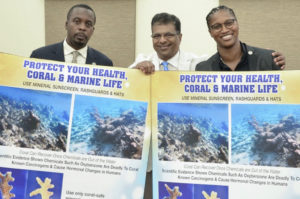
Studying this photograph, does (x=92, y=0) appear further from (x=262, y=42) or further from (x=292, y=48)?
(x=292, y=48)

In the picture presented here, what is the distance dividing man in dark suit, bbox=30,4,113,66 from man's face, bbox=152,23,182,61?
0.45 meters

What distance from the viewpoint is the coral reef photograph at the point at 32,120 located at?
6.69 ft

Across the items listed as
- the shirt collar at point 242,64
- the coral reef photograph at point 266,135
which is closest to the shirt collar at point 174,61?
the shirt collar at point 242,64

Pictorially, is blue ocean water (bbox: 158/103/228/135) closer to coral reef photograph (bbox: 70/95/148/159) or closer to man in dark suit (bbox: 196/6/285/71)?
coral reef photograph (bbox: 70/95/148/159)

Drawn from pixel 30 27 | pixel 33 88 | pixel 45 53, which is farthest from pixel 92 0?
pixel 33 88

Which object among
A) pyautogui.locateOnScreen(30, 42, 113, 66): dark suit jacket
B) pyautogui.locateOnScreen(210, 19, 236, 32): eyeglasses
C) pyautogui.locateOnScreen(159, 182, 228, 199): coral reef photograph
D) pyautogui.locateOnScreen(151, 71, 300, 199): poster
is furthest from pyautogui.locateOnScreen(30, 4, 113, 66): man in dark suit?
pyautogui.locateOnScreen(159, 182, 228, 199): coral reef photograph

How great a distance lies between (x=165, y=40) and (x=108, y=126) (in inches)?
32.9

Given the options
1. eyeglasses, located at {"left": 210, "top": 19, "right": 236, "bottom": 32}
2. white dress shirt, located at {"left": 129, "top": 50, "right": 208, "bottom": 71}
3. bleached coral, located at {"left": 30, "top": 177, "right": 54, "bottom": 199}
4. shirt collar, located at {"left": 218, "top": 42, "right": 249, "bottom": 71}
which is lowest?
bleached coral, located at {"left": 30, "top": 177, "right": 54, "bottom": 199}

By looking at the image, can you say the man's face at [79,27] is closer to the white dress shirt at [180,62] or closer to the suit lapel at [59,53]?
the suit lapel at [59,53]

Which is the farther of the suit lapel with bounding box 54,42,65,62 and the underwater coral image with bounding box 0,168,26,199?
the suit lapel with bounding box 54,42,65,62

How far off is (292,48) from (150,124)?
265 cm

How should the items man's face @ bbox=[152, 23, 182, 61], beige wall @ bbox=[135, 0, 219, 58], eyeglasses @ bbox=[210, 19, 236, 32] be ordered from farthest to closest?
beige wall @ bbox=[135, 0, 219, 58], man's face @ bbox=[152, 23, 182, 61], eyeglasses @ bbox=[210, 19, 236, 32]

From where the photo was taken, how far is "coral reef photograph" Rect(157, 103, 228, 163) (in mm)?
1983

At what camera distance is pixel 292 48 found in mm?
3975
